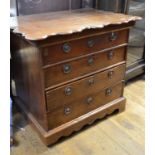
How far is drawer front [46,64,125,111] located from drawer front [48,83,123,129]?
1.7 inches

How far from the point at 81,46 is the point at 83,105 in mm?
473

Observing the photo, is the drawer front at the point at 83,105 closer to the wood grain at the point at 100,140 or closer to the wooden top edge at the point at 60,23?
the wood grain at the point at 100,140

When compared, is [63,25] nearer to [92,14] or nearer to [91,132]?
[92,14]

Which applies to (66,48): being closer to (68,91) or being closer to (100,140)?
(68,91)

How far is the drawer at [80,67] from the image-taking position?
1.32 metres

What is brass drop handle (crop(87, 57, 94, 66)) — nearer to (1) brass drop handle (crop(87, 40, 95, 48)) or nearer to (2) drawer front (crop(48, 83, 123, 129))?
(1) brass drop handle (crop(87, 40, 95, 48))

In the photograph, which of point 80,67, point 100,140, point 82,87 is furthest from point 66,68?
point 100,140

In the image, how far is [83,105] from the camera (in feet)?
5.24
